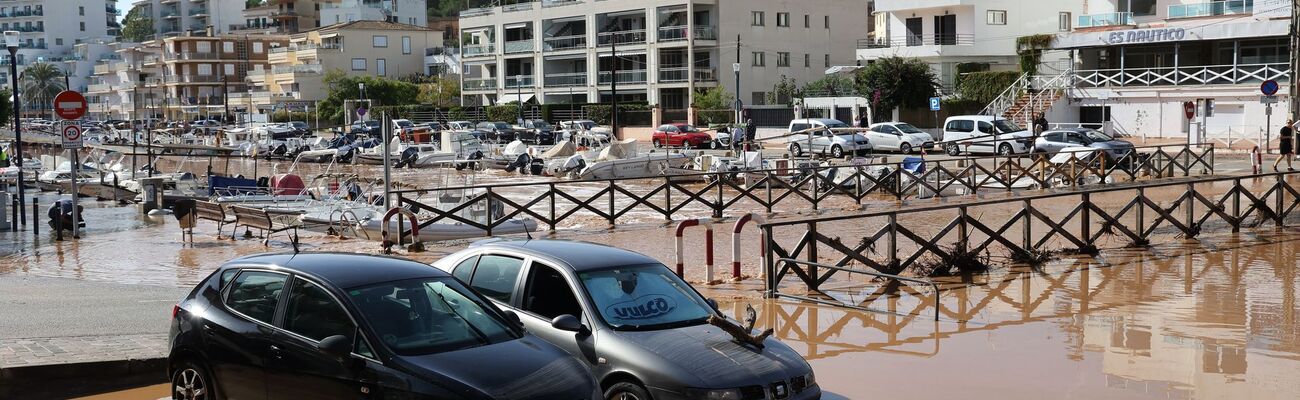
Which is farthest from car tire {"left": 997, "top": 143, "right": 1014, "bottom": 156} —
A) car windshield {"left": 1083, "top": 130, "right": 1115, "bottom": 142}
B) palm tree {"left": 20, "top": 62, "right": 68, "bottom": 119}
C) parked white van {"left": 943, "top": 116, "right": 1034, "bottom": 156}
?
palm tree {"left": 20, "top": 62, "right": 68, "bottom": 119}

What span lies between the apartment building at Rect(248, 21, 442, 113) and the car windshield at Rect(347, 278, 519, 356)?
101m

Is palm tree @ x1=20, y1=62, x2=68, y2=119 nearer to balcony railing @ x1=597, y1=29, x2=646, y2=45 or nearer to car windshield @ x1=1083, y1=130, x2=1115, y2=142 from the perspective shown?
balcony railing @ x1=597, y1=29, x2=646, y2=45

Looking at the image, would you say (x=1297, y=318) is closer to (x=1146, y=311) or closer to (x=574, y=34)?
(x=1146, y=311)

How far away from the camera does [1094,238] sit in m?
18.7

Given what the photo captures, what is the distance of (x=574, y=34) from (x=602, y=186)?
4333 centimetres

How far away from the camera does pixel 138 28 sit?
17288cm

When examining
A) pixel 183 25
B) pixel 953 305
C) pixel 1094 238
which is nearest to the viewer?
pixel 953 305

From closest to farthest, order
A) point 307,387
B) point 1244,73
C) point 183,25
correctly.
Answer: point 307,387 < point 1244,73 < point 183,25

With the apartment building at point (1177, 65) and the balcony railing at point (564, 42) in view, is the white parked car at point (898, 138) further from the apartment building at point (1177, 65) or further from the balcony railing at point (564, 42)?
the balcony railing at point (564, 42)

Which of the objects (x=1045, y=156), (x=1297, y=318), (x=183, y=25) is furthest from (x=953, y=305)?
(x=183, y=25)

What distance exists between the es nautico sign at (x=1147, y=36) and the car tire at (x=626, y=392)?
1976 inches

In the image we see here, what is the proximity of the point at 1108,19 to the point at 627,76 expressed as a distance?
1205 inches

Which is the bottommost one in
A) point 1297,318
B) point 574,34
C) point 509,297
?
point 1297,318

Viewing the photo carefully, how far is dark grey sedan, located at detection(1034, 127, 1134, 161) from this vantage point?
127 feet
